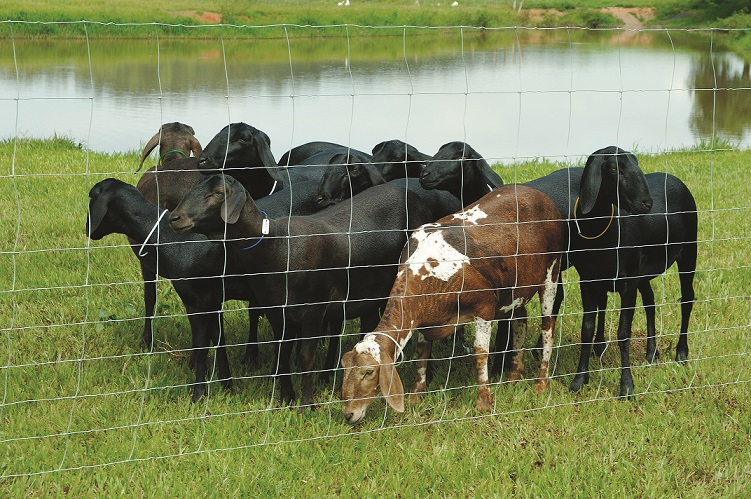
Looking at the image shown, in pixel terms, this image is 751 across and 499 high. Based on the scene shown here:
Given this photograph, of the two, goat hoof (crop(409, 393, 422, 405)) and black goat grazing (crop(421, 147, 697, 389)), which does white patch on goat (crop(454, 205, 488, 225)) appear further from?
goat hoof (crop(409, 393, 422, 405))

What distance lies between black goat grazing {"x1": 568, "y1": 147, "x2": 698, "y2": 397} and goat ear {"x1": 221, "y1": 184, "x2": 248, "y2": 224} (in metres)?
2.19

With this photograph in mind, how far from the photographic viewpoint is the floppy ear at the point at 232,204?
531 centimetres

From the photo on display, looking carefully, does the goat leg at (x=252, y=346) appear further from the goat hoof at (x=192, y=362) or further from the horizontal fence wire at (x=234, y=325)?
the goat hoof at (x=192, y=362)

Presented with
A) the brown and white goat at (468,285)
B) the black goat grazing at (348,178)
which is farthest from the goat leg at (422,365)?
the black goat grazing at (348,178)

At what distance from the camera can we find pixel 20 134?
14.5m

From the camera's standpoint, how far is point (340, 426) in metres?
5.59

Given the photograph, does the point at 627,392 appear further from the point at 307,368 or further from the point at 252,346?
the point at 252,346

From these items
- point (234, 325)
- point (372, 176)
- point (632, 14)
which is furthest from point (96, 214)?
point (632, 14)

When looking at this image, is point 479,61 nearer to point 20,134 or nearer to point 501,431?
point 20,134

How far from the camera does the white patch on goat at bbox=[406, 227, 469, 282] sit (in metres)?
5.69

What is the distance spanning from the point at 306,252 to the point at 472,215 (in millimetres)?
1144

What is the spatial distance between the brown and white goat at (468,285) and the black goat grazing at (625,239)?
0.23m

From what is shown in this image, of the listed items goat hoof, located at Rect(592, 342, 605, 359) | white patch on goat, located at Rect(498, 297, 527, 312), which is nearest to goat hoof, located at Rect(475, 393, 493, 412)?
white patch on goat, located at Rect(498, 297, 527, 312)

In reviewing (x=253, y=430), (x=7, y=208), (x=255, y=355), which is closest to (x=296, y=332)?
(x=255, y=355)
